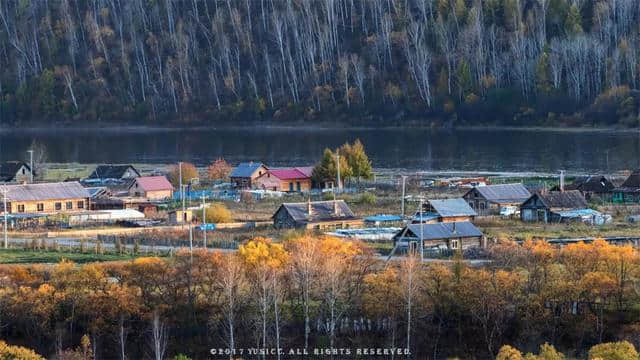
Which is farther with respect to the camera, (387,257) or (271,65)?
(271,65)

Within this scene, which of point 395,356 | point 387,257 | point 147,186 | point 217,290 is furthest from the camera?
point 147,186

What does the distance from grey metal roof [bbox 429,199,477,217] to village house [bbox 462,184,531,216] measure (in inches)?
124

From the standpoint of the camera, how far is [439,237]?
116 feet

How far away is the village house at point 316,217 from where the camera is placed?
135 ft

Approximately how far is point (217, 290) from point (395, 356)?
13.9 feet

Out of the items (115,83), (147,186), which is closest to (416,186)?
(147,186)

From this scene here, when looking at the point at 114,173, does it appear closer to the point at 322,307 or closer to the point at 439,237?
the point at 439,237

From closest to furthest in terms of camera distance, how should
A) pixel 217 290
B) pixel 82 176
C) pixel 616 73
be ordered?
pixel 217 290, pixel 82 176, pixel 616 73

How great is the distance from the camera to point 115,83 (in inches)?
4488

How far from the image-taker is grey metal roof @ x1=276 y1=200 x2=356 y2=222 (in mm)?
41344

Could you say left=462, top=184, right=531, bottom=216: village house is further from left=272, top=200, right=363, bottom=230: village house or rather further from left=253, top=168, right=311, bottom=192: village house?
left=253, top=168, right=311, bottom=192: village house

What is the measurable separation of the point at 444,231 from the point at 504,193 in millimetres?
11046

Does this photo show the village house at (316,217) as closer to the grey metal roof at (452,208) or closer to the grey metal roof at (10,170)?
the grey metal roof at (452,208)

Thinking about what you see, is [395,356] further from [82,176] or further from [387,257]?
[82,176]
